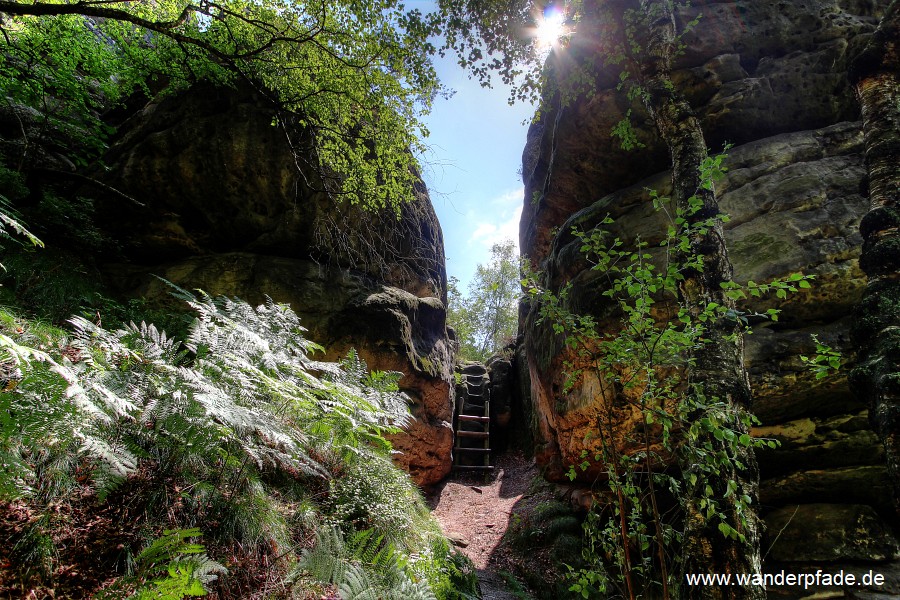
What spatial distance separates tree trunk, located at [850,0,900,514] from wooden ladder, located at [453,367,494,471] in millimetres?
11352

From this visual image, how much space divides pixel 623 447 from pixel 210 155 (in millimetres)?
9687

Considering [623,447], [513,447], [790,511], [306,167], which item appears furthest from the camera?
[513,447]

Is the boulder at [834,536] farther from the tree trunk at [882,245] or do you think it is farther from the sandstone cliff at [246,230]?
the sandstone cliff at [246,230]

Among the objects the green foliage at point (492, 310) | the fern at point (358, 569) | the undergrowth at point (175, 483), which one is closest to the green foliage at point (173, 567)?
the undergrowth at point (175, 483)

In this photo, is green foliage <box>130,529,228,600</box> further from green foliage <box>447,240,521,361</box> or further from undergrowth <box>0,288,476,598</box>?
green foliage <box>447,240,521,361</box>

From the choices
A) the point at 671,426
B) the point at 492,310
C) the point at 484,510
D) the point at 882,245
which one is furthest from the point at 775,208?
the point at 492,310

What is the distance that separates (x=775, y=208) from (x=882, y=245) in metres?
4.03

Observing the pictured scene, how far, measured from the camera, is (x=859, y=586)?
3787mm

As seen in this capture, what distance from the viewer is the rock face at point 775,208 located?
4.52m

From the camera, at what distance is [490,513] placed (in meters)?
9.95

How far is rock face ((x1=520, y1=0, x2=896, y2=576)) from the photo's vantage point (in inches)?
178

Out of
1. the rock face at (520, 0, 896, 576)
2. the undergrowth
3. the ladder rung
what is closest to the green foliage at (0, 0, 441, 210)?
the rock face at (520, 0, 896, 576)

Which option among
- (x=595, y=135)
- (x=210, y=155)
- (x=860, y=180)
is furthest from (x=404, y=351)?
(x=860, y=180)

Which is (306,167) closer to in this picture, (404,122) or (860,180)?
(404,122)
